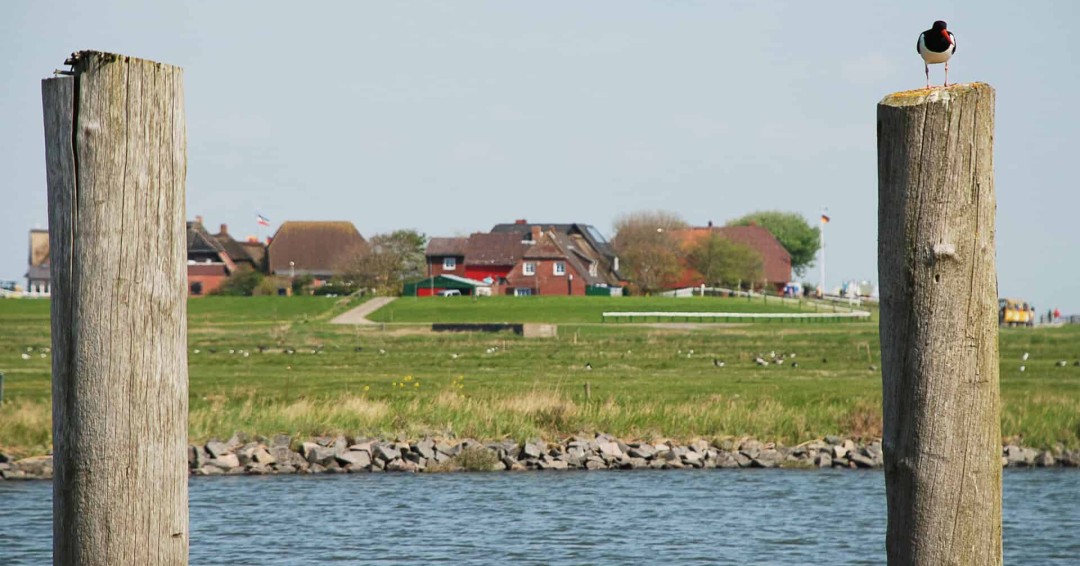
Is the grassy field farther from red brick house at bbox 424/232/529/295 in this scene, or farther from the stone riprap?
red brick house at bbox 424/232/529/295

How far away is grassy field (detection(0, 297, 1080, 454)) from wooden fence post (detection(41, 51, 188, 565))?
2218cm

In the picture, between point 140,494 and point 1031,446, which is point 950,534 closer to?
point 140,494

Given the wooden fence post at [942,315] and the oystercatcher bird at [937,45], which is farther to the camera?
the oystercatcher bird at [937,45]

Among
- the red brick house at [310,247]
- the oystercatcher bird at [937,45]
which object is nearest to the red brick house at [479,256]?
the red brick house at [310,247]

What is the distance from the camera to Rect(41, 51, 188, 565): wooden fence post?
463 centimetres

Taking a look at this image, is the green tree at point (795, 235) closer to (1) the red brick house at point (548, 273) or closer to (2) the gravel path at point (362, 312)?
(1) the red brick house at point (548, 273)

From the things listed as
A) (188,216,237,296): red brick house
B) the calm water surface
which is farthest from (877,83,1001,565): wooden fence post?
(188,216,237,296): red brick house

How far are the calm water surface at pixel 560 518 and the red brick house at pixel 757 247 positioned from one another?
344ft

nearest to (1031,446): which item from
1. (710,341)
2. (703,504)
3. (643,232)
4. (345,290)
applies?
(703,504)

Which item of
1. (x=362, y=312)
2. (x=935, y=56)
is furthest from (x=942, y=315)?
(x=362, y=312)

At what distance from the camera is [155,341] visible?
4742 mm

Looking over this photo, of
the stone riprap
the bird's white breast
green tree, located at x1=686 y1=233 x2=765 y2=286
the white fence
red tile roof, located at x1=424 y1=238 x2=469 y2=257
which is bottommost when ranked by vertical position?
the stone riprap

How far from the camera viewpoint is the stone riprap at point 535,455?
25906 millimetres

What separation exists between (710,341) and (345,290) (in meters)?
61.9
